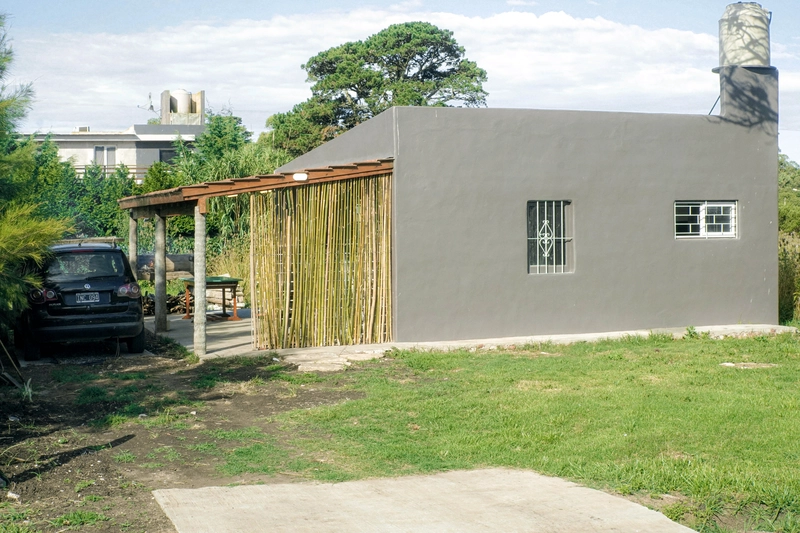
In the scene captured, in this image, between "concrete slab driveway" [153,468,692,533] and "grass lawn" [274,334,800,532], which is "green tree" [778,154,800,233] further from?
"concrete slab driveway" [153,468,692,533]

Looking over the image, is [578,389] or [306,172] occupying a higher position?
[306,172]

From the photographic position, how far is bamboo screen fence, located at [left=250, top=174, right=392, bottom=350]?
12359 millimetres

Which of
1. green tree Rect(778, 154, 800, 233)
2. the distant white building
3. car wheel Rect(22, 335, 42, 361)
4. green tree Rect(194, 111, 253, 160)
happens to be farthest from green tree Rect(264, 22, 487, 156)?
car wheel Rect(22, 335, 42, 361)

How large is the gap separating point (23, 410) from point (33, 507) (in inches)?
130

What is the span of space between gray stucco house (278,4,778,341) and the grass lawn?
7.14 ft

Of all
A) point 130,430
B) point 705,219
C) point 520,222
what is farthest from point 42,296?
point 705,219

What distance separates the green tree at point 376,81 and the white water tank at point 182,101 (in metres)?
19.4

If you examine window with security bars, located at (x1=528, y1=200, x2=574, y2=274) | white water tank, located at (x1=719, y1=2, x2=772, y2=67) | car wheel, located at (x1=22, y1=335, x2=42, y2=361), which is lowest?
car wheel, located at (x1=22, y1=335, x2=42, y2=361)

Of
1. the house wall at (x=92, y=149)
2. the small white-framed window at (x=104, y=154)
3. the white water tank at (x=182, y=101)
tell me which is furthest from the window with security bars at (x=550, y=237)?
the white water tank at (x=182, y=101)

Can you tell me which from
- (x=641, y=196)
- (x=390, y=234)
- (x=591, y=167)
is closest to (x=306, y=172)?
(x=390, y=234)

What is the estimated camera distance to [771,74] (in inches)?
599

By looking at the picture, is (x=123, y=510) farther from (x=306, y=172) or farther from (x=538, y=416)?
(x=306, y=172)

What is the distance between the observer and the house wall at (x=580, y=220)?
1319 cm

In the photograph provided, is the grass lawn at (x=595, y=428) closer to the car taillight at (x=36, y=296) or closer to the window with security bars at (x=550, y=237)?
the window with security bars at (x=550, y=237)
